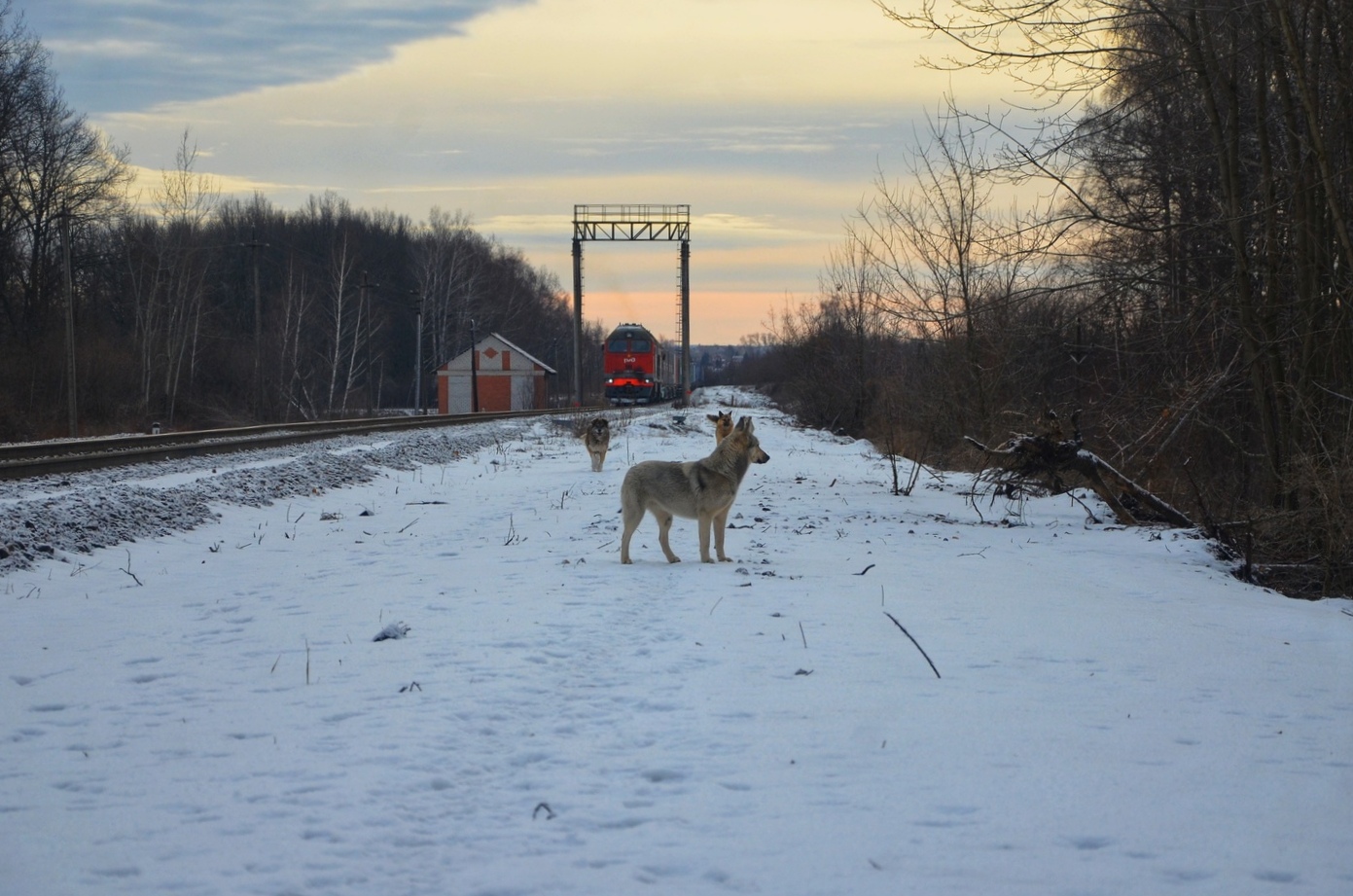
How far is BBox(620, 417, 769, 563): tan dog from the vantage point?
9.54 metres

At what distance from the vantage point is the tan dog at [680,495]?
31.3 feet

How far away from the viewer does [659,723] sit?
A: 5.09m

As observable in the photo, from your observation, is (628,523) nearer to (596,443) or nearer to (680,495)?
(680,495)

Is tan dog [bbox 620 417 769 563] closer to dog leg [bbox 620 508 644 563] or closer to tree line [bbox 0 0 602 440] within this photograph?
dog leg [bbox 620 508 644 563]

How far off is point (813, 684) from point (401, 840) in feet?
8.74

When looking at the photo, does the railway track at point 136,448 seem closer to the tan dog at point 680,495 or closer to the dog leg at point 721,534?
the tan dog at point 680,495

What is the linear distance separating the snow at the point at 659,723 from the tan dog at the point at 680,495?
40 cm

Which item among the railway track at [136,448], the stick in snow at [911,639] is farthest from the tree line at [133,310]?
the stick in snow at [911,639]

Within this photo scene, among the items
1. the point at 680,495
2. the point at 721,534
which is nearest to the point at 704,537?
the point at 721,534

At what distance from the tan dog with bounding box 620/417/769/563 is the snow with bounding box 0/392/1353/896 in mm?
399

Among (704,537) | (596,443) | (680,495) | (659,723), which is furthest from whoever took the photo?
(596,443)

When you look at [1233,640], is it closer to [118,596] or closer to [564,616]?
[564,616]

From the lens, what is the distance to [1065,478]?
56.6 feet

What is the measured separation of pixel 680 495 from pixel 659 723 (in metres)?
4.57
